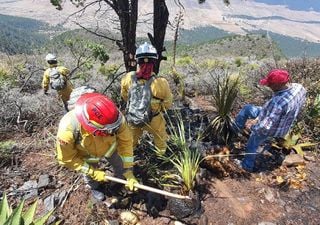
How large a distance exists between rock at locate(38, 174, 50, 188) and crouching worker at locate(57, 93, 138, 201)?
2.24ft

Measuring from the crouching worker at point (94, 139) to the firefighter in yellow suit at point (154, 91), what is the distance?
2.19 feet

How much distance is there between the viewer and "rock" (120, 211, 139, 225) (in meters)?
4.04

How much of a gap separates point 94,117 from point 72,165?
80 cm

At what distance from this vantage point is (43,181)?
184 inches

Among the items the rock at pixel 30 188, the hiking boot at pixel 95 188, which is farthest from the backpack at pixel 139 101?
the rock at pixel 30 188

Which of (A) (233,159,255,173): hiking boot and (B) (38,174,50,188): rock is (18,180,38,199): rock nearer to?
(B) (38,174,50,188): rock

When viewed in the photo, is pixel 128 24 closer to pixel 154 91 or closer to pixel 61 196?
pixel 154 91

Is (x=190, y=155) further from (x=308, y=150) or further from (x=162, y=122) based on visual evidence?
(x=308, y=150)

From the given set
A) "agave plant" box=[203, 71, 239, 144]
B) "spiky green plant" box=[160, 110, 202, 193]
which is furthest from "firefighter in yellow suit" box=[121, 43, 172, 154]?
"agave plant" box=[203, 71, 239, 144]

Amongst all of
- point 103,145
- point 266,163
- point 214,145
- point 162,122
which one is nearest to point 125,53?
point 162,122

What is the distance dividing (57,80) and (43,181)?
105 inches

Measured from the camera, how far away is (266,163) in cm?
531

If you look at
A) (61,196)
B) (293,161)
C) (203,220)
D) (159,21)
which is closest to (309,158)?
(293,161)

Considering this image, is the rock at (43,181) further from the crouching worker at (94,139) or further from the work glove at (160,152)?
the work glove at (160,152)
